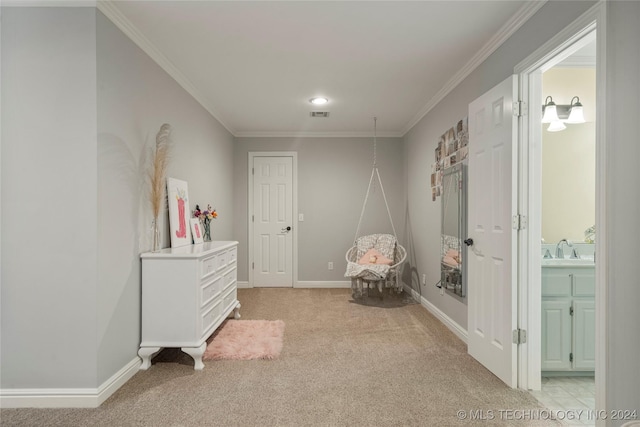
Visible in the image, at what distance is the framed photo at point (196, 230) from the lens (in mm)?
3749

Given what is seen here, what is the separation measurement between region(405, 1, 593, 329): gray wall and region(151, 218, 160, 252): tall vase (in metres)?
2.77

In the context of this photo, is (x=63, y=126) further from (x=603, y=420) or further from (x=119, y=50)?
(x=603, y=420)

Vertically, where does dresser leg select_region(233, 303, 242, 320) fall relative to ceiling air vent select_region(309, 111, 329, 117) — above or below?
below

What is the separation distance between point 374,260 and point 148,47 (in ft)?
11.8

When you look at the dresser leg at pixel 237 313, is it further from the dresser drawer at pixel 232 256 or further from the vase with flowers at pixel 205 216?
the vase with flowers at pixel 205 216

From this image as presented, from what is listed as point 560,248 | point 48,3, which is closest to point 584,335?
point 560,248

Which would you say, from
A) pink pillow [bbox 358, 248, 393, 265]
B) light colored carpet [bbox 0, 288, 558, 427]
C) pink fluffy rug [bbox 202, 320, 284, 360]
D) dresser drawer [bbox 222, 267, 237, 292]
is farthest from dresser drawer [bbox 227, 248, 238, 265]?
pink pillow [bbox 358, 248, 393, 265]

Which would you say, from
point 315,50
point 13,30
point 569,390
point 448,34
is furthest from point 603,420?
point 13,30

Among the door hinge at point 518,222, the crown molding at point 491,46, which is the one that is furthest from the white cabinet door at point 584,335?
the crown molding at point 491,46

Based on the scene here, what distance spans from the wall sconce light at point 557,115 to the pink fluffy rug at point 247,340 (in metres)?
3.00

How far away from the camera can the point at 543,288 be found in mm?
2635

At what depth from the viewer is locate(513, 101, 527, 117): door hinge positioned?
244 centimetres

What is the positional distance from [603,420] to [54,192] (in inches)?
125

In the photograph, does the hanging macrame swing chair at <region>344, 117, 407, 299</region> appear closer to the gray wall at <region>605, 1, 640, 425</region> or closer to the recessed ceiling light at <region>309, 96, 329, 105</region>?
the recessed ceiling light at <region>309, 96, 329, 105</region>
